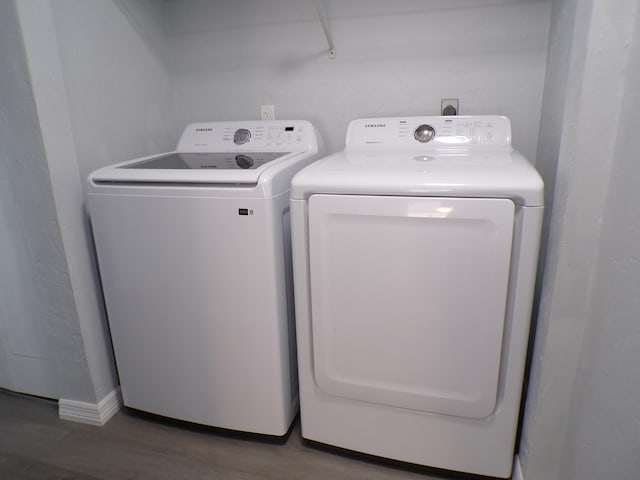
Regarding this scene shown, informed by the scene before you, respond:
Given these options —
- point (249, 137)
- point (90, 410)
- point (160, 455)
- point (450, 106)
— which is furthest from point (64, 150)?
point (450, 106)

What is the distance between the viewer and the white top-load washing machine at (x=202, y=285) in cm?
122

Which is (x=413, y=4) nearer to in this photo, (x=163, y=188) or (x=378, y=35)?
(x=378, y=35)

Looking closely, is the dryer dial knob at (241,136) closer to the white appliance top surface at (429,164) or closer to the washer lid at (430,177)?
the white appliance top surface at (429,164)

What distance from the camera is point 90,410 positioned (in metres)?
1.57

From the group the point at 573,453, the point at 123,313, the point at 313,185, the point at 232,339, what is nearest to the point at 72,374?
the point at 123,313

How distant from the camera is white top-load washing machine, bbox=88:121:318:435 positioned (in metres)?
1.22

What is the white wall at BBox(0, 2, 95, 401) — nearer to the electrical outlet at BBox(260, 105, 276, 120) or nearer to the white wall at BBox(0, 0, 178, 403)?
the white wall at BBox(0, 0, 178, 403)

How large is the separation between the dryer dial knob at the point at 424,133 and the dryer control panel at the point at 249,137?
0.41m

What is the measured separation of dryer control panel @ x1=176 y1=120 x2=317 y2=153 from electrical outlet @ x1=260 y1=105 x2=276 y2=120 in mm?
178

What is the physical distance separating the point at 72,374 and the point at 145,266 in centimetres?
60

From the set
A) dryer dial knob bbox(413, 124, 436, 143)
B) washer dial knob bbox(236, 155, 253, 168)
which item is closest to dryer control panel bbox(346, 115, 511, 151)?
dryer dial knob bbox(413, 124, 436, 143)

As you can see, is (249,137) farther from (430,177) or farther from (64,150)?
(430,177)

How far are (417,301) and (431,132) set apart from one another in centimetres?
75

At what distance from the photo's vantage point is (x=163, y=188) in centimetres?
125
